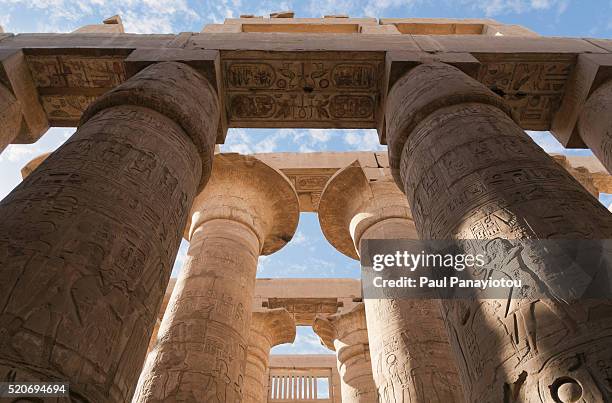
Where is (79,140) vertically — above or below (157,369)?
above

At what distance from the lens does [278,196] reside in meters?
8.80

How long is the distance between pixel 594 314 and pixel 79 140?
3510mm

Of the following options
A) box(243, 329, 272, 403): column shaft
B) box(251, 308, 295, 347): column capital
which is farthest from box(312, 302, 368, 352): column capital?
box(243, 329, 272, 403): column shaft

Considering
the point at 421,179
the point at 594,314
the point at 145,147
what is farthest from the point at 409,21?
the point at 594,314

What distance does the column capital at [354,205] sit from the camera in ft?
25.8

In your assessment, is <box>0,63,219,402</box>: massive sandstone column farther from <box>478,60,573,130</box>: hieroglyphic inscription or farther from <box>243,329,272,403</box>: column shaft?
<box>243,329,272,403</box>: column shaft

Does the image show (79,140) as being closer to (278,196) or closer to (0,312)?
(0,312)

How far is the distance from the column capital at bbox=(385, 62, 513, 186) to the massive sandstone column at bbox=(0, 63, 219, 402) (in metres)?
2.01

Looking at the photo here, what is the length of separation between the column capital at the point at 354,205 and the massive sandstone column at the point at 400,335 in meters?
0.02

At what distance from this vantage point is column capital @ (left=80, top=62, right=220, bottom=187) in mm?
4078

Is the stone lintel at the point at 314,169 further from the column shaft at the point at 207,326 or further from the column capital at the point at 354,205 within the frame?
the column shaft at the point at 207,326

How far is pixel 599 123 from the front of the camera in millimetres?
4984

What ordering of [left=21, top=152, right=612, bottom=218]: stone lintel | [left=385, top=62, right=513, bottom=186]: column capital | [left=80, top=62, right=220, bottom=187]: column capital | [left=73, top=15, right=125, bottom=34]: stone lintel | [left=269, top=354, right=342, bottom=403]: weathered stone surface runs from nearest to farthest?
[left=80, top=62, right=220, bottom=187]: column capital < [left=385, top=62, right=513, bottom=186]: column capital < [left=73, top=15, right=125, bottom=34]: stone lintel < [left=21, top=152, right=612, bottom=218]: stone lintel < [left=269, top=354, right=342, bottom=403]: weathered stone surface

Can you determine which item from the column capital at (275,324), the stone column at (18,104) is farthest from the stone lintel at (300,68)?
the column capital at (275,324)
